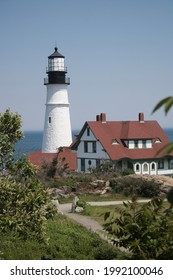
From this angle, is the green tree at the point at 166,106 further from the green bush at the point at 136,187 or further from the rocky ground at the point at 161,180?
the rocky ground at the point at 161,180

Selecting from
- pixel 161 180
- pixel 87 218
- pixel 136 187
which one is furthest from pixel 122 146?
pixel 87 218

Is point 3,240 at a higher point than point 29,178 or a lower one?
lower

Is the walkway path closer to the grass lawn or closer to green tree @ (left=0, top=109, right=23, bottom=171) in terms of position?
the grass lawn

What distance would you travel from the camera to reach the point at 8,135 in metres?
12.5

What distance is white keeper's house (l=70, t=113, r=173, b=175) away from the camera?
38844 millimetres

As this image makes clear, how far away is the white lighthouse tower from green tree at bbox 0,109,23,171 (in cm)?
3301

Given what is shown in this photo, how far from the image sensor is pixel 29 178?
497 inches

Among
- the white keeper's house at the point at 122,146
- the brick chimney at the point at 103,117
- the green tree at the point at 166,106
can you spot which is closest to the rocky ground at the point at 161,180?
the white keeper's house at the point at 122,146

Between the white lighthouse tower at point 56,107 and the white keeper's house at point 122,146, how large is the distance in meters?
3.72

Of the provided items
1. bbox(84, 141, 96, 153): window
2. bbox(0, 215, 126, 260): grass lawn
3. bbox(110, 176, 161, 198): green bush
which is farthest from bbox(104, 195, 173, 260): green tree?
bbox(84, 141, 96, 153): window

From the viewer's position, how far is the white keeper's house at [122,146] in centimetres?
3884

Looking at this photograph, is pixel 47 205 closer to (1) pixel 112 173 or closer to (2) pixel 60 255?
(2) pixel 60 255

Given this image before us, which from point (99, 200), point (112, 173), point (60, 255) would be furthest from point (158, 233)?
point (112, 173)
